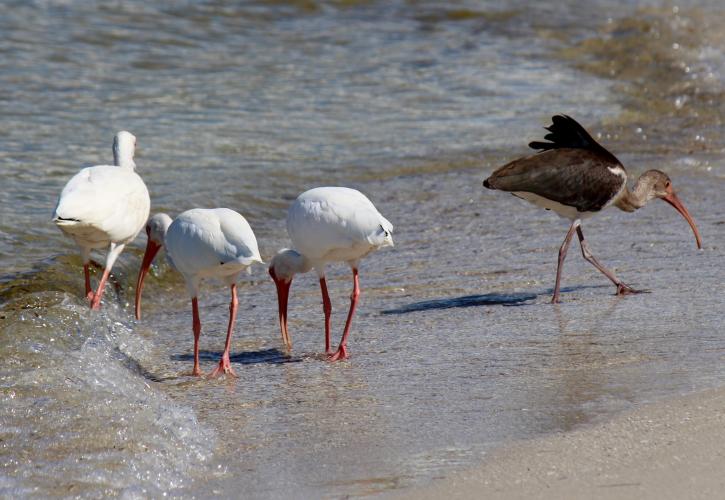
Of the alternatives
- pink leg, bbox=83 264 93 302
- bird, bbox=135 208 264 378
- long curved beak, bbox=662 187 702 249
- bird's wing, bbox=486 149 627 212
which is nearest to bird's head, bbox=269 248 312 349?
bird, bbox=135 208 264 378

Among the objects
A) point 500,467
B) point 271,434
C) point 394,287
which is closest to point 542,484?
point 500,467

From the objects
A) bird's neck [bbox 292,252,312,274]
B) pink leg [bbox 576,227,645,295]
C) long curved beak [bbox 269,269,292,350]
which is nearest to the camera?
long curved beak [bbox 269,269,292,350]

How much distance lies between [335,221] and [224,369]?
961 millimetres

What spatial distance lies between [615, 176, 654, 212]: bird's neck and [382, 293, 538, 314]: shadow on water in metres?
1.38

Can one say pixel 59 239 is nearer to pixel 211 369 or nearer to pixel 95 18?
pixel 211 369

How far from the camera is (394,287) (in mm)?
7883

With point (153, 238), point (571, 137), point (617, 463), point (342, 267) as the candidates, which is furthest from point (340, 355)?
point (571, 137)

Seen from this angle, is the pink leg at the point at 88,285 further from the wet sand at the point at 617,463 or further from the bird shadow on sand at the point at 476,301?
the wet sand at the point at 617,463

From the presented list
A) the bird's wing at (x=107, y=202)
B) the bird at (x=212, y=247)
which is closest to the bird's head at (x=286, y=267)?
the bird at (x=212, y=247)

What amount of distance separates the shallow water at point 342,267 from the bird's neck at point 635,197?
0.94 feet

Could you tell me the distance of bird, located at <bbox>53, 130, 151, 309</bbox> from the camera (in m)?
7.06

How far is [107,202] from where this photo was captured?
7.36 m

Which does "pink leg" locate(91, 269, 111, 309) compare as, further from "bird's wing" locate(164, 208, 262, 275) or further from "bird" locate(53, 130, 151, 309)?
"bird's wing" locate(164, 208, 262, 275)

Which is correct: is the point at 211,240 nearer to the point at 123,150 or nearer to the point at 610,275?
the point at 610,275
